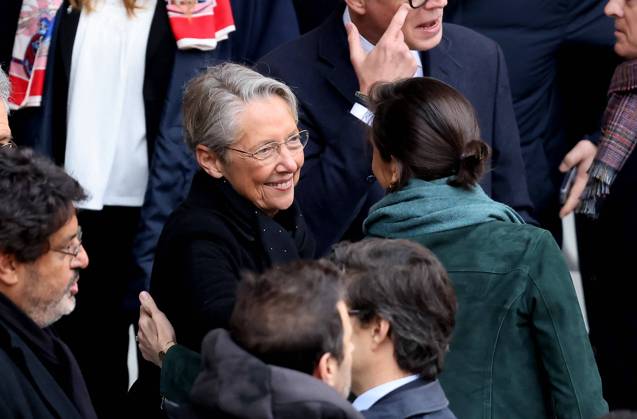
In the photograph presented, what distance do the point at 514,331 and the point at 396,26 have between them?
1.31 meters

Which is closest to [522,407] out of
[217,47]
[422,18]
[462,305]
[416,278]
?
[462,305]

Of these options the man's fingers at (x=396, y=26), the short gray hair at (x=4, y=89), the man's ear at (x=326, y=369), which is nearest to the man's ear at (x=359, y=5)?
the man's fingers at (x=396, y=26)

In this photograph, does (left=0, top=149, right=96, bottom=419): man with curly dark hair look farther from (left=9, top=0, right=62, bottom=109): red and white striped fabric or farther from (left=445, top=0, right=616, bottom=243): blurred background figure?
(left=445, top=0, right=616, bottom=243): blurred background figure

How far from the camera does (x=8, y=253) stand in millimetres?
3111

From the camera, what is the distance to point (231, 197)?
3654 millimetres

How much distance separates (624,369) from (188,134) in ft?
6.86

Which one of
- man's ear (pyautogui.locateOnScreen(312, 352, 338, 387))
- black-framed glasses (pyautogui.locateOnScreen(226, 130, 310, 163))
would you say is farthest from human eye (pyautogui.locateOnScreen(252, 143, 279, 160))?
man's ear (pyautogui.locateOnScreen(312, 352, 338, 387))

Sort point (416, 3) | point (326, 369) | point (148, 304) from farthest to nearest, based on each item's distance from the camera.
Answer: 1. point (416, 3)
2. point (148, 304)
3. point (326, 369)

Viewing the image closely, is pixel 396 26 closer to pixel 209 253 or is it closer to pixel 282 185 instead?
pixel 282 185

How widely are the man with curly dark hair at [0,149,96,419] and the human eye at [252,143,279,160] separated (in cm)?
61

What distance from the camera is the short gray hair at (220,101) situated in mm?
3684

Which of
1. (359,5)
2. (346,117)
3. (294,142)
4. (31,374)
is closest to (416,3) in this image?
(359,5)

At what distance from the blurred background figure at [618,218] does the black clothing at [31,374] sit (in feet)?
7.82

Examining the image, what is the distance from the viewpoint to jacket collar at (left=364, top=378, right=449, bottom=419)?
296 centimetres
